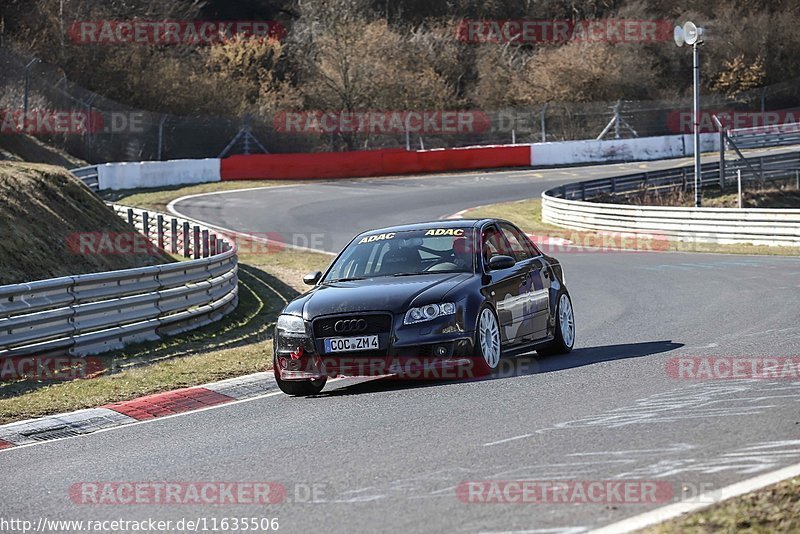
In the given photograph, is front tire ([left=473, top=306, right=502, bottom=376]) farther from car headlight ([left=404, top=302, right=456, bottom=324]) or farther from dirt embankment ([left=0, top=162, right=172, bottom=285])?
dirt embankment ([left=0, top=162, right=172, bottom=285])

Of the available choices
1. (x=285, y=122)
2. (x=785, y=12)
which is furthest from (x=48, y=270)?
(x=785, y=12)

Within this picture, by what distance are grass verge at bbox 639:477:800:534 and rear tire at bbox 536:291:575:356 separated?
21.0 feet

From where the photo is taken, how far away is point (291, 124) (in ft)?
180

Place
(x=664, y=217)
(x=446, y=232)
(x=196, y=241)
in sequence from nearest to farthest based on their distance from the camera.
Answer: (x=446, y=232), (x=196, y=241), (x=664, y=217)

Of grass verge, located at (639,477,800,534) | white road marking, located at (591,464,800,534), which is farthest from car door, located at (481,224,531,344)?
grass verge, located at (639,477,800,534)

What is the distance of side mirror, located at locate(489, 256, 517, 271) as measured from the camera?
10.9 metres

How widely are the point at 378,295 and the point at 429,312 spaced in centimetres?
48

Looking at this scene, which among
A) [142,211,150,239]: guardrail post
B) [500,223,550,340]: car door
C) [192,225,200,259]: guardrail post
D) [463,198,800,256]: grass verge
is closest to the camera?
[500,223,550,340]: car door

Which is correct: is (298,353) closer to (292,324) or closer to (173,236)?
(292,324)

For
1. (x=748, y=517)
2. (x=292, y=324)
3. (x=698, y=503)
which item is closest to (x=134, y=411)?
(x=292, y=324)

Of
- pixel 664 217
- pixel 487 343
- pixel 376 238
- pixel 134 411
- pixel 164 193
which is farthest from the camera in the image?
pixel 164 193

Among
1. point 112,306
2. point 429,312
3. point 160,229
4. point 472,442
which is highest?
point 429,312

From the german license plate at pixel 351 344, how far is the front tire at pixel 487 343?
0.91m

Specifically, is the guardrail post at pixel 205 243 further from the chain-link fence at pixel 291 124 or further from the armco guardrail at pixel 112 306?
the chain-link fence at pixel 291 124
